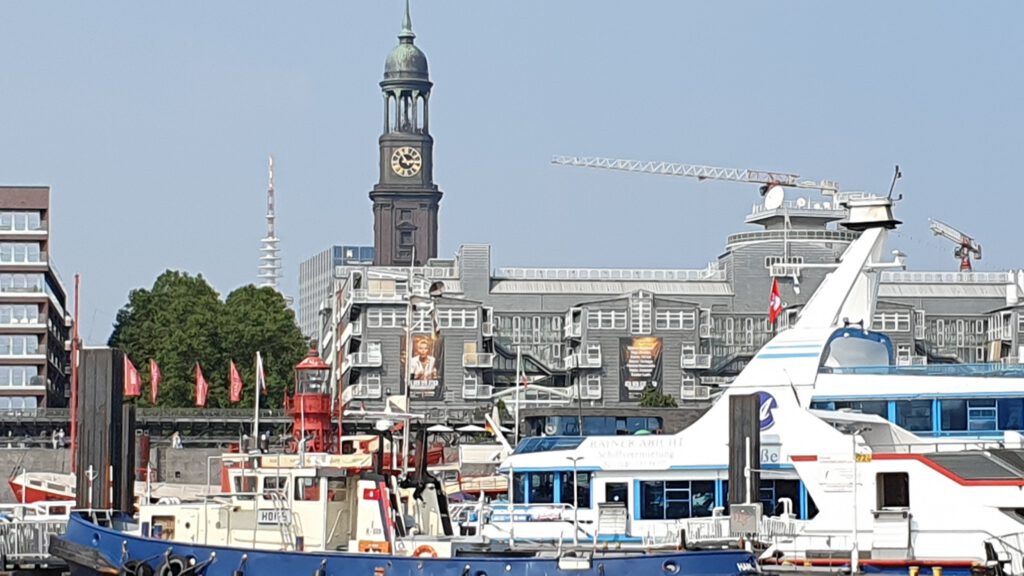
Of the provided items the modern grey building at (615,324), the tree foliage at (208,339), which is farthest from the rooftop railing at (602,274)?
the tree foliage at (208,339)

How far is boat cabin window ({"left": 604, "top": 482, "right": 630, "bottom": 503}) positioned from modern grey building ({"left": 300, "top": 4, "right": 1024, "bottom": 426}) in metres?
88.8

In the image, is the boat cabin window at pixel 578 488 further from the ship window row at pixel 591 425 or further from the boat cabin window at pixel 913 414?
the ship window row at pixel 591 425

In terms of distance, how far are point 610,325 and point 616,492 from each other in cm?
9891

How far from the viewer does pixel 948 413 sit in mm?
45906

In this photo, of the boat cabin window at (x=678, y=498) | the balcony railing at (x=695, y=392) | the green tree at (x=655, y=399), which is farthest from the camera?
the balcony railing at (x=695, y=392)

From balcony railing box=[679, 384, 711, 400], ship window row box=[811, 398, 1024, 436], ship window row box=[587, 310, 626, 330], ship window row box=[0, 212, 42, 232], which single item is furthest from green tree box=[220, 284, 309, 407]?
ship window row box=[811, 398, 1024, 436]

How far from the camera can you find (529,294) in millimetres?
149875

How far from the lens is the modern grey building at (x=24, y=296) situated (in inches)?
4732

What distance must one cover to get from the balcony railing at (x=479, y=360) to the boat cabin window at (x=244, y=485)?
9910 centimetres

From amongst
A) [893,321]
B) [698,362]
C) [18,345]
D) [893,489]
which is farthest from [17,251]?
[893,489]

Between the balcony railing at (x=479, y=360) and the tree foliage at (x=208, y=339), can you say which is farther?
the balcony railing at (x=479, y=360)

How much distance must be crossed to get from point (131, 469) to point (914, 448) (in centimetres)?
1972

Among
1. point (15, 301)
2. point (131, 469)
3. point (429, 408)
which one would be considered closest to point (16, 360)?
point (15, 301)

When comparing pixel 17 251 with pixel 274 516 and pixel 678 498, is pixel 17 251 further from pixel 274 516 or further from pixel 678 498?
pixel 274 516
